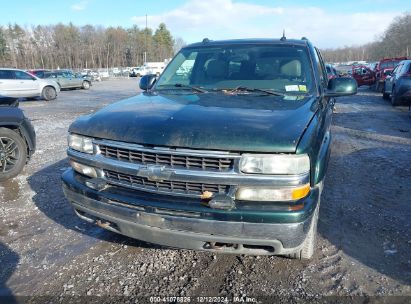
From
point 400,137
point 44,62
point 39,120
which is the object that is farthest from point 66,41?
point 400,137

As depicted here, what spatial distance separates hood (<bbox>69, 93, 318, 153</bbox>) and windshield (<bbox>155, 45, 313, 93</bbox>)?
381 millimetres

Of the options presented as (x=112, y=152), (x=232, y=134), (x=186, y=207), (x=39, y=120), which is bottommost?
(x=39, y=120)

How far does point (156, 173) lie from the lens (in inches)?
98.9

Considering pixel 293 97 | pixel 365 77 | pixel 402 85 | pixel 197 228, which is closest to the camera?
pixel 197 228

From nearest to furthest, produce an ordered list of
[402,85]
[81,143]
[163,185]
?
[163,185]
[81,143]
[402,85]

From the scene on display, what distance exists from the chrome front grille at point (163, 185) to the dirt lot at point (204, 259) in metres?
0.81

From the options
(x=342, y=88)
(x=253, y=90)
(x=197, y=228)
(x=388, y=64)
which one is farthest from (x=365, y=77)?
(x=197, y=228)

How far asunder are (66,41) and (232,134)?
83933 millimetres

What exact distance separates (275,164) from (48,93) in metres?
18.7

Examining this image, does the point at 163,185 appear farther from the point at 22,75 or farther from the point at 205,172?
the point at 22,75

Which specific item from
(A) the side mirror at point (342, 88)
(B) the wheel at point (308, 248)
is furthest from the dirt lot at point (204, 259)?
(A) the side mirror at point (342, 88)

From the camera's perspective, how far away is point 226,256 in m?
3.24

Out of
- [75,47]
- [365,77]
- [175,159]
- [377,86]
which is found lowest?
[377,86]

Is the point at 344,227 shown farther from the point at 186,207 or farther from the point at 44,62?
the point at 44,62
